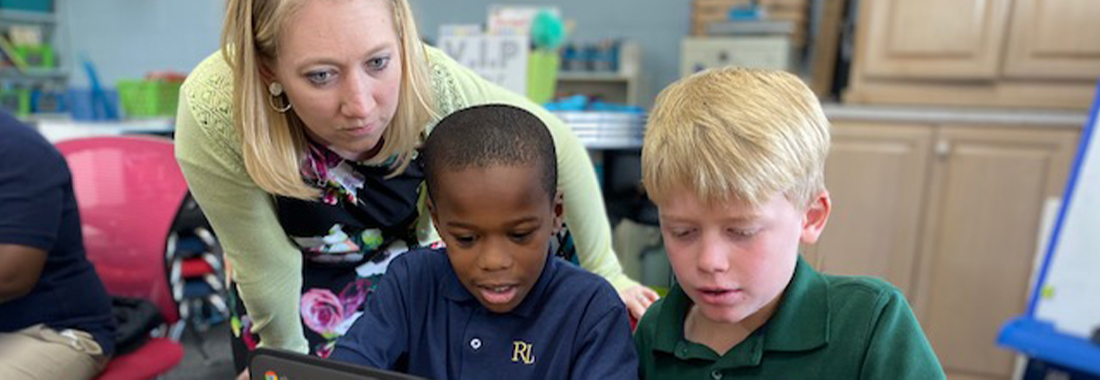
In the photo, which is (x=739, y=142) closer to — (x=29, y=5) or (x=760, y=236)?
(x=760, y=236)

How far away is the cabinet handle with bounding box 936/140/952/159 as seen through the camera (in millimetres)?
2025

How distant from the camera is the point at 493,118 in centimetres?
65

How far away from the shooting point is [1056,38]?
1.92 meters

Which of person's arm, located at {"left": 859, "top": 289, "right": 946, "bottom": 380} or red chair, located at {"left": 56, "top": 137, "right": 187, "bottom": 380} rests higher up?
person's arm, located at {"left": 859, "top": 289, "right": 946, "bottom": 380}

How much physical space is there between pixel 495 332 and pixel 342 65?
316 millimetres

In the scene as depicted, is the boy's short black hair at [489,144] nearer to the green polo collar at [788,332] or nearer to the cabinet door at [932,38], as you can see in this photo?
the green polo collar at [788,332]

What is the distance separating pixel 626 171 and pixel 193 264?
1.40m

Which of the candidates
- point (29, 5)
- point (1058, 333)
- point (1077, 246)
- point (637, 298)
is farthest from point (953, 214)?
point (29, 5)

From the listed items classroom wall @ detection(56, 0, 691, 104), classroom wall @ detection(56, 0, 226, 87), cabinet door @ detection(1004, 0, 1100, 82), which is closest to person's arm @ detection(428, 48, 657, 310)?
cabinet door @ detection(1004, 0, 1100, 82)

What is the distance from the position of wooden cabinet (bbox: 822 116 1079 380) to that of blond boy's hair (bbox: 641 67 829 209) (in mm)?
1498

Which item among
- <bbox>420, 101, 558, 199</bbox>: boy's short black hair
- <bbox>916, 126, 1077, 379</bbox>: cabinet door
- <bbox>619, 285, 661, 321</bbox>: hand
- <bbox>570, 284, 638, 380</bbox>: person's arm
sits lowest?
<bbox>916, 126, 1077, 379</bbox>: cabinet door

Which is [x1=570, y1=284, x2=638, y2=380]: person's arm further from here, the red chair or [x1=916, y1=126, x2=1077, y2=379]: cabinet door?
[x1=916, y1=126, x2=1077, y2=379]: cabinet door

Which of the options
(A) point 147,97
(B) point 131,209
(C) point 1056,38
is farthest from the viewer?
(A) point 147,97

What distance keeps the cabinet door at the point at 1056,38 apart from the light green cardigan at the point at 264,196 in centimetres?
168
